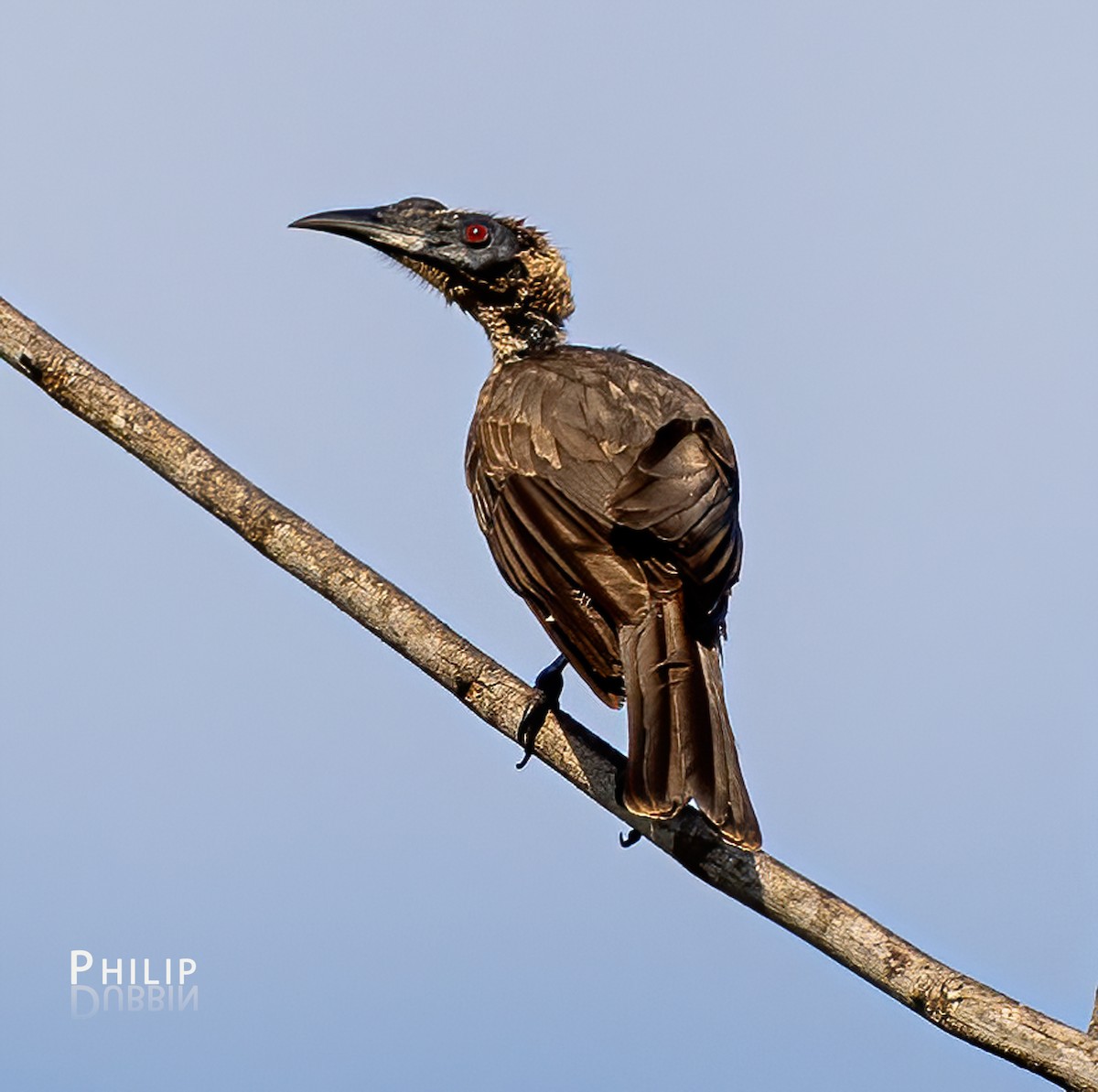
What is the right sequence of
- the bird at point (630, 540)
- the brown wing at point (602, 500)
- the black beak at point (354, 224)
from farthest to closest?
the black beak at point (354, 224), the brown wing at point (602, 500), the bird at point (630, 540)

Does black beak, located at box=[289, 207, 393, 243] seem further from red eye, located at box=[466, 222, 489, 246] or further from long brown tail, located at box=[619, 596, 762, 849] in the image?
long brown tail, located at box=[619, 596, 762, 849]

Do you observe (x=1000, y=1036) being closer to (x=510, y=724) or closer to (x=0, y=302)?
(x=510, y=724)

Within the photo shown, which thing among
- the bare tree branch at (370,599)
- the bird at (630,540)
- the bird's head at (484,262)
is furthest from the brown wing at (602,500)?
the bird's head at (484,262)

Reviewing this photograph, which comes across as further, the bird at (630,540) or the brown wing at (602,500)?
the brown wing at (602,500)

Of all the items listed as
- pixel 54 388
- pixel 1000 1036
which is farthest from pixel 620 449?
pixel 1000 1036

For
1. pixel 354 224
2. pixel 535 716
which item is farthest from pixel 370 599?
pixel 354 224

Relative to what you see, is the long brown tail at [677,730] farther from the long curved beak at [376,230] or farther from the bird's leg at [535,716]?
the long curved beak at [376,230]

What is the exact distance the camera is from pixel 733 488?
228 inches

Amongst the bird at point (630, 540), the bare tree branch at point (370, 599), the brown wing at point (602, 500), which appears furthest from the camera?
the brown wing at point (602, 500)

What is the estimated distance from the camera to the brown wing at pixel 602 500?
17.1ft

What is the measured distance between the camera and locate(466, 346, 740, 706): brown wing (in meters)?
5.21

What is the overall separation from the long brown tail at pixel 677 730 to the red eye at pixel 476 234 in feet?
8.74

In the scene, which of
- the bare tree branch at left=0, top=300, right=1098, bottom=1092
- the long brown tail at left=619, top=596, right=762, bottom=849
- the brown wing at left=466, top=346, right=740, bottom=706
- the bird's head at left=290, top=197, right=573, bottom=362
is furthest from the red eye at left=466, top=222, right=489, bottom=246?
the long brown tail at left=619, top=596, right=762, bottom=849

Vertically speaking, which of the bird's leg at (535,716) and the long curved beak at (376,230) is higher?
the long curved beak at (376,230)
